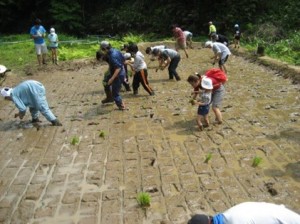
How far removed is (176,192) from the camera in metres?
5.64

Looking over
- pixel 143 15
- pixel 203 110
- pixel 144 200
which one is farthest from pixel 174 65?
pixel 143 15

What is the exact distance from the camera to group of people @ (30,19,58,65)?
16.0m

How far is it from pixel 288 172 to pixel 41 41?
42.2 ft

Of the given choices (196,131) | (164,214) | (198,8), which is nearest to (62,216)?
(164,214)

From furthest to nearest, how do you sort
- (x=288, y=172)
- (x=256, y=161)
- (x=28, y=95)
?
(x=28, y=95), (x=256, y=161), (x=288, y=172)

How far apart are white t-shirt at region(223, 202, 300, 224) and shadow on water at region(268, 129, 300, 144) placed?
4397mm

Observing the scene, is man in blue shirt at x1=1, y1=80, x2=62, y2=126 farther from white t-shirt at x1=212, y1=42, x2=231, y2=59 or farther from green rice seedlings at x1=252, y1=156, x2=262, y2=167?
white t-shirt at x1=212, y1=42, x2=231, y2=59

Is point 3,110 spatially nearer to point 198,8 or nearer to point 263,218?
point 263,218

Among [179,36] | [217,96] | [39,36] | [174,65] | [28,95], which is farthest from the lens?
[179,36]

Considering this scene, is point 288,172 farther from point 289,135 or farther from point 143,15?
point 143,15

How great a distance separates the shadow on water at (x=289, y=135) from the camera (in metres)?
7.41

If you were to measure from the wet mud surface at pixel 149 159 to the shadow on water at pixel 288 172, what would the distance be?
0.01 m

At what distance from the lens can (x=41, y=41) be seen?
16.3 meters

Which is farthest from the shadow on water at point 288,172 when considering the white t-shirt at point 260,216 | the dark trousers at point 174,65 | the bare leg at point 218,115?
the dark trousers at point 174,65
